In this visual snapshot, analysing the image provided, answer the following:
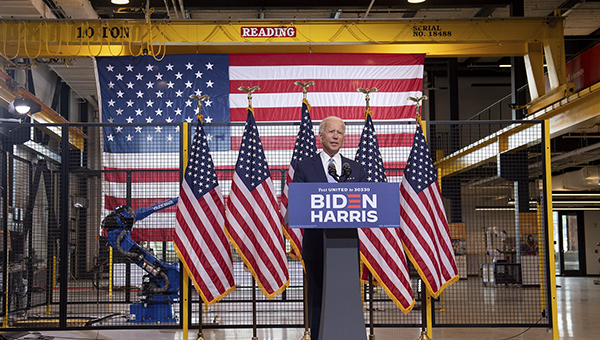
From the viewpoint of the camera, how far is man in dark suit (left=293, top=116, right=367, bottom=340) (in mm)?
4344

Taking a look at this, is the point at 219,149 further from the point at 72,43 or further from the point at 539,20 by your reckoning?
the point at 539,20

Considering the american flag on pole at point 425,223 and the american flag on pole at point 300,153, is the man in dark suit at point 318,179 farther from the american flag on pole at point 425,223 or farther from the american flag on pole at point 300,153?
the american flag on pole at point 425,223

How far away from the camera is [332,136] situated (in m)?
4.55

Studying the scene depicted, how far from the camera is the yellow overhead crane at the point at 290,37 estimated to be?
9.99m

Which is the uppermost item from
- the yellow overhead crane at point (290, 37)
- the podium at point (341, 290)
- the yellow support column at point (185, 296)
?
the yellow overhead crane at point (290, 37)

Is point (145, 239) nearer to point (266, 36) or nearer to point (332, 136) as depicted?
point (332, 136)

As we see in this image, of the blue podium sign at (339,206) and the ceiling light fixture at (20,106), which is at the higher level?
the ceiling light fixture at (20,106)

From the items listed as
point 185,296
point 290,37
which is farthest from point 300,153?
point 290,37

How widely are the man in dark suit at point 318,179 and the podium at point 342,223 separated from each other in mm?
542

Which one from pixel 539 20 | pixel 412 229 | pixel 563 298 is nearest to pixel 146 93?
pixel 412 229

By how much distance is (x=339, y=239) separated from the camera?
12.4ft

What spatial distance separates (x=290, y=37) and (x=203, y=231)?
529cm

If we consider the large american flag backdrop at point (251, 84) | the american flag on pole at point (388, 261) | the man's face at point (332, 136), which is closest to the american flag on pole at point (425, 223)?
the american flag on pole at point (388, 261)

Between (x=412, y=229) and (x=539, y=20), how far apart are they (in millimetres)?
6800
